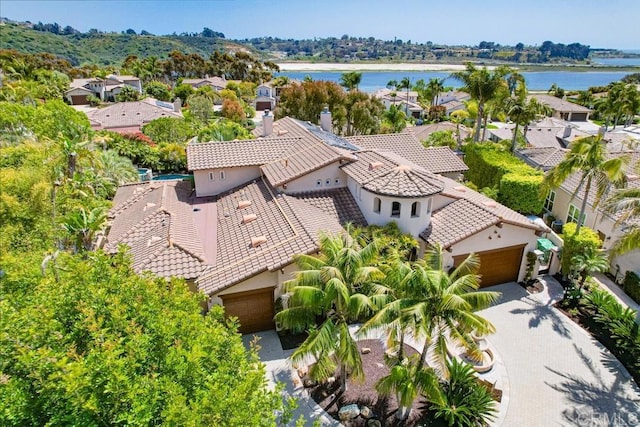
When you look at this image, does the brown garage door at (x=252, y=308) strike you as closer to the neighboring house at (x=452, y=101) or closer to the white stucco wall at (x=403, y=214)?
the white stucco wall at (x=403, y=214)

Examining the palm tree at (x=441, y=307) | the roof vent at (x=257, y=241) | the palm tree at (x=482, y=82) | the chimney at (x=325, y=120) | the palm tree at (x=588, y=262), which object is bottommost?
the palm tree at (x=588, y=262)

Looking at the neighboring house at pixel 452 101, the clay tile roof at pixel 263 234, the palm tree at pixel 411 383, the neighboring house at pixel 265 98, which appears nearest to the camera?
the palm tree at pixel 411 383

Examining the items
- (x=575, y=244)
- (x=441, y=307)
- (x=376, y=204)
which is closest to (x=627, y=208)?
(x=575, y=244)

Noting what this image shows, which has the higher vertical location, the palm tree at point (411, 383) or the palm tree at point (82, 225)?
the palm tree at point (82, 225)

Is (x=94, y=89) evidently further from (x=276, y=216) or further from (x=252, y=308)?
(x=252, y=308)

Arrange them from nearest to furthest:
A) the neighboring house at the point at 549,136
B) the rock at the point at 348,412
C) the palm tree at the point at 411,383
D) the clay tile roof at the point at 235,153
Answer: the palm tree at the point at 411,383
the rock at the point at 348,412
the clay tile roof at the point at 235,153
the neighboring house at the point at 549,136

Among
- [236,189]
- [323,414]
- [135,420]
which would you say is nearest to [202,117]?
[236,189]

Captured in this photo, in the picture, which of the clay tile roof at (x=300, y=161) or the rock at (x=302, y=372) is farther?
the clay tile roof at (x=300, y=161)

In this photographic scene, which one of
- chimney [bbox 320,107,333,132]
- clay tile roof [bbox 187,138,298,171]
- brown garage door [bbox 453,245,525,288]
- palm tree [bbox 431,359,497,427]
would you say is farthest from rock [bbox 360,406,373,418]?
chimney [bbox 320,107,333,132]

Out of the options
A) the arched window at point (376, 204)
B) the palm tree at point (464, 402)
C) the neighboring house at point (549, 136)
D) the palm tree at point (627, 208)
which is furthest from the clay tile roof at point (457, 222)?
the neighboring house at point (549, 136)
